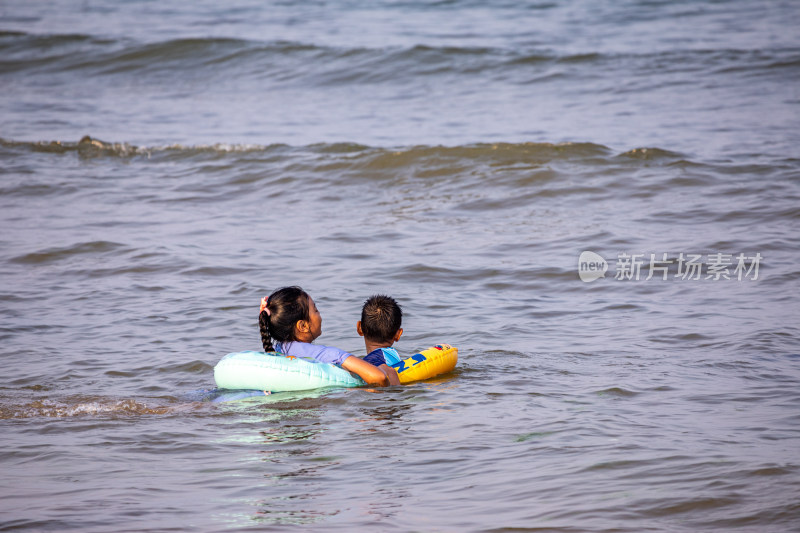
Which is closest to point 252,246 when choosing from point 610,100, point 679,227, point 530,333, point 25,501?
point 530,333

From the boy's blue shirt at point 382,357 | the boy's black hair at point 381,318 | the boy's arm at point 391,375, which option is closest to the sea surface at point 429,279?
the boy's arm at point 391,375

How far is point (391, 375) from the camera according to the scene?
5.79 meters

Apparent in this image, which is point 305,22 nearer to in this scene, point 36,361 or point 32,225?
point 32,225

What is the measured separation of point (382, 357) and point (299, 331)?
0.58 metres

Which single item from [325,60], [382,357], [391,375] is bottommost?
[391,375]

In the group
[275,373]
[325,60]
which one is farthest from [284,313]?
[325,60]

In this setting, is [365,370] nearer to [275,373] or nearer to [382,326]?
[382,326]

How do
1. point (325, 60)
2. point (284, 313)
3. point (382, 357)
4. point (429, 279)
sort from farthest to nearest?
point (325, 60) < point (429, 279) < point (382, 357) < point (284, 313)

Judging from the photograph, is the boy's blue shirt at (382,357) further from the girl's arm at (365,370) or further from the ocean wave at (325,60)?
the ocean wave at (325,60)

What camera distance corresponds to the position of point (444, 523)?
3768 millimetres

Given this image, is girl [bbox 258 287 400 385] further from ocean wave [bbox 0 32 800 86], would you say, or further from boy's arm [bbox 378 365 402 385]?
ocean wave [bbox 0 32 800 86]

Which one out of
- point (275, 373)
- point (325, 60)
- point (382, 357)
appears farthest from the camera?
point (325, 60)

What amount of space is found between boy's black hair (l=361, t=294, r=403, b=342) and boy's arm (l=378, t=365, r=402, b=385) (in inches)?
8.9

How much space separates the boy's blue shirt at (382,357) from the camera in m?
5.86
